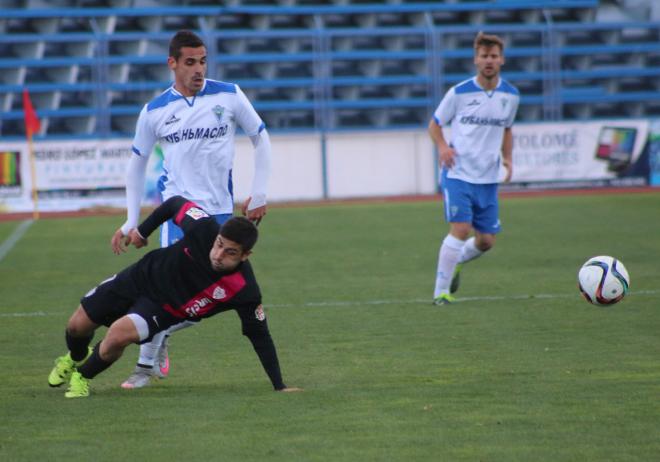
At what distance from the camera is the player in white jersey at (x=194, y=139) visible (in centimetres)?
700

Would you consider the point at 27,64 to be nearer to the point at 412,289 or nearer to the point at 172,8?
the point at 172,8

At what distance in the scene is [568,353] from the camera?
24.5 feet

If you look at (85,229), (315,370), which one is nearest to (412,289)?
(315,370)

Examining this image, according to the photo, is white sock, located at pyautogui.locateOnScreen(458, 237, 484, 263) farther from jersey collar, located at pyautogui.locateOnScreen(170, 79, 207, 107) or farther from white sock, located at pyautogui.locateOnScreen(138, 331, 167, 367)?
white sock, located at pyautogui.locateOnScreen(138, 331, 167, 367)

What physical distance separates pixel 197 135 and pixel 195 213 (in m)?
0.78

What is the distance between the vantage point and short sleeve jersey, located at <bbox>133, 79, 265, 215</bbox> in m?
7.07

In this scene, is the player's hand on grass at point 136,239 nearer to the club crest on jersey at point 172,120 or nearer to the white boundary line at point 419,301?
the club crest on jersey at point 172,120

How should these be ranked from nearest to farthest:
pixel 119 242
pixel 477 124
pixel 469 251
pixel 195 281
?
1. pixel 195 281
2. pixel 119 242
3. pixel 477 124
4. pixel 469 251

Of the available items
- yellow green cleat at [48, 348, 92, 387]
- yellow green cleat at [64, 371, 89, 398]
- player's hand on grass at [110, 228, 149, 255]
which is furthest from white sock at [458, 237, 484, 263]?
yellow green cleat at [64, 371, 89, 398]

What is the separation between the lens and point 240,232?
592 centimetres

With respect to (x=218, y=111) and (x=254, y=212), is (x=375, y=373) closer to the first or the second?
(x=254, y=212)

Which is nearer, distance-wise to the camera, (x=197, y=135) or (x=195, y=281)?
(x=195, y=281)

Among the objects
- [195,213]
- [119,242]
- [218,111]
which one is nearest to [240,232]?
[195,213]

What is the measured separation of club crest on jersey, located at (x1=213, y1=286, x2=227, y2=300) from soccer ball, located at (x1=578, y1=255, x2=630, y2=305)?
337 centimetres
